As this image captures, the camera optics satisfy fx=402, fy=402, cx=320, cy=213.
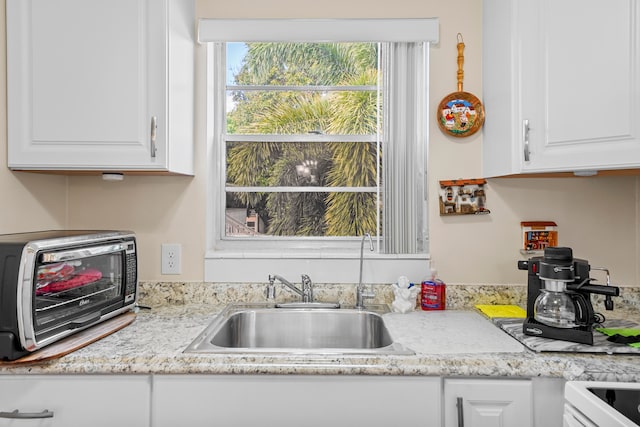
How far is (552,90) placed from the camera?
1432mm

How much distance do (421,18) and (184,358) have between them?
1.69 meters

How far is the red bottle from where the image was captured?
175 cm

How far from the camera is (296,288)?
5.90 ft

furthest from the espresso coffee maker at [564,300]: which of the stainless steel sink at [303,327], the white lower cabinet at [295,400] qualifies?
the stainless steel sink at [303,327]

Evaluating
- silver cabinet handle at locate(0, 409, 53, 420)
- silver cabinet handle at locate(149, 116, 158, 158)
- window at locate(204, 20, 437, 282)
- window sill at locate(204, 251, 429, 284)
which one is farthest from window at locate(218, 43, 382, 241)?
silver cabinet handle at locate(0, 409, 53, 420)

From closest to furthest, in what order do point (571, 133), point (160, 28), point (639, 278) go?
point (571, 133) → point (160, 28) → point (639, 278)

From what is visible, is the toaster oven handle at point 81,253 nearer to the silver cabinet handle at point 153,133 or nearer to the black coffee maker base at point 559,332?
the silver cabinet handle at point 153,133

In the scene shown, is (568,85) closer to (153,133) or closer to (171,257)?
(153,133)

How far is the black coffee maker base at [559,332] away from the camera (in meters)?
1.30

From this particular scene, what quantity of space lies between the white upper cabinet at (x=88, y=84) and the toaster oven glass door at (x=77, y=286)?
365mm

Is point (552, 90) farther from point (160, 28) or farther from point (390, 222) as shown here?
point (160, 28)

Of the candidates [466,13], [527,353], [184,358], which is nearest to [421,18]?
[466,13]

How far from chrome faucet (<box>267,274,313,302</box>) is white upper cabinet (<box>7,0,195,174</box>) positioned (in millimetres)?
674

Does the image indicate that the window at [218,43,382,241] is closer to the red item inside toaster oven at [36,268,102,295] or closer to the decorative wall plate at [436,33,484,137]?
the decorative wall plate at [436,33,484,137]
